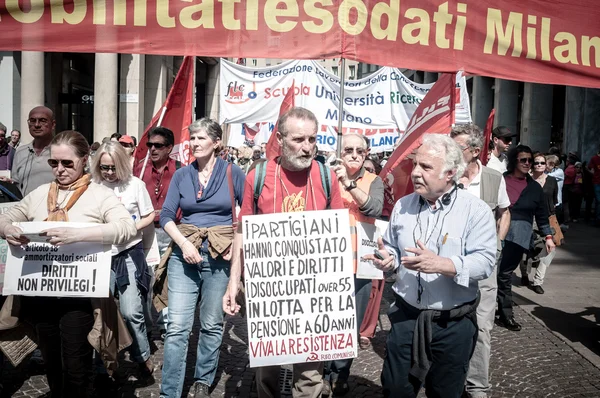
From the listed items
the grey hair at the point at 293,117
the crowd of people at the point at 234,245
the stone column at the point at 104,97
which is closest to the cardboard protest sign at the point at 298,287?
the crowd of people at the point at 234,245

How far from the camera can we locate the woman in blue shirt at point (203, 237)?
4438mm

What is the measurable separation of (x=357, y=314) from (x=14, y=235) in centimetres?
260

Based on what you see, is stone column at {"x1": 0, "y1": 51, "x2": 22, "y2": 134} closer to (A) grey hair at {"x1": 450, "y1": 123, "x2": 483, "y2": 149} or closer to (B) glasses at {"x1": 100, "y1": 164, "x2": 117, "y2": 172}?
(B) glasses at {"x1": 100, "y1": 164, "x2": 117, "y2": 172}

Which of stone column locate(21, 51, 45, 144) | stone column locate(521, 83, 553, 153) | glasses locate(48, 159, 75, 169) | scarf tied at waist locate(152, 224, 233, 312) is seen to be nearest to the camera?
glasses locate(48, 159, 75, 169)

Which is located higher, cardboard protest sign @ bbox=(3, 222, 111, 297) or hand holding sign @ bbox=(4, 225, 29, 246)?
hand holding sign @ bbox=(4, 225, 29, 246)

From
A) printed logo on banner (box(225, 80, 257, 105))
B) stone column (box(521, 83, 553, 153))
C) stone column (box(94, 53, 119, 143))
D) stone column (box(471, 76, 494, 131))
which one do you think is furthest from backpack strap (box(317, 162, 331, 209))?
stone column (box(471, 76, 494, 131))

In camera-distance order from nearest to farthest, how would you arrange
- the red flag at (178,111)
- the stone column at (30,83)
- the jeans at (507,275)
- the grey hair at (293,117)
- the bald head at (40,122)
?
1. the grey hair at (293,117)
2. the bald head at (40,122)
3. the red flag at (178,111)
4. the jeans at (507,275)
5. the stone column at (30,83)

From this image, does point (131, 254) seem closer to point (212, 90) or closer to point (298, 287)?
point (298, 287)

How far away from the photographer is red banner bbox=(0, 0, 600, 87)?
4082 mm

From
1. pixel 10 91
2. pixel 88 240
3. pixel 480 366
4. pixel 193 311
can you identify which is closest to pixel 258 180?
pixel 88 240

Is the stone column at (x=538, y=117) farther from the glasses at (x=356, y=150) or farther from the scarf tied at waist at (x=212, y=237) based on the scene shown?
the scarf tied at waist at (x=212, y=237)

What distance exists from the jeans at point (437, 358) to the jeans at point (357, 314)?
1319 millimetres

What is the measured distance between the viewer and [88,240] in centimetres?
364

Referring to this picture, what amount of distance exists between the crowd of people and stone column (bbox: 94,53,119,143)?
44.8 ft
